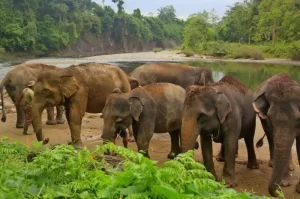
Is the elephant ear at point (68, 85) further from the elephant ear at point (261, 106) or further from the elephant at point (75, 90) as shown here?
the elephant ear at point (261, 106)

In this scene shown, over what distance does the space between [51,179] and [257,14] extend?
2438 inches

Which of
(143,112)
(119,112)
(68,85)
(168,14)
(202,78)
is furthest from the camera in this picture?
(168,14)

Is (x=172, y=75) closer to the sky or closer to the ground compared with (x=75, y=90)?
closer to the ground

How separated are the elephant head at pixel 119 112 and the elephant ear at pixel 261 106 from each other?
5.89 ft

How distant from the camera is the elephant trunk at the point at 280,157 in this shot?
5.14m

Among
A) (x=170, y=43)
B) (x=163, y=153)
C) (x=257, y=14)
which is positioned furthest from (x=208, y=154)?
(x=170, y=43)

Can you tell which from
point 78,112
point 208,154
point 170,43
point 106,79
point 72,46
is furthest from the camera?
point 170,43

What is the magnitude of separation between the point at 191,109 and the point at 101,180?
3.09 meters

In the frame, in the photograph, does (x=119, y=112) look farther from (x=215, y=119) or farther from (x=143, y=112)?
(x=215, y=119)

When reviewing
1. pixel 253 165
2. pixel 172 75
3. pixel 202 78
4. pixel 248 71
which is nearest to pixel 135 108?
pixel 253 165

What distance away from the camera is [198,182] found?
266 centimetres

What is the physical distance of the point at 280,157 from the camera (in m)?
5.16

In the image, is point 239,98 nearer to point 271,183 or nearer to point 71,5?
point 271,183

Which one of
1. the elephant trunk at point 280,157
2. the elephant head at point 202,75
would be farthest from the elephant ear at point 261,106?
the elephant head at point 202,75
